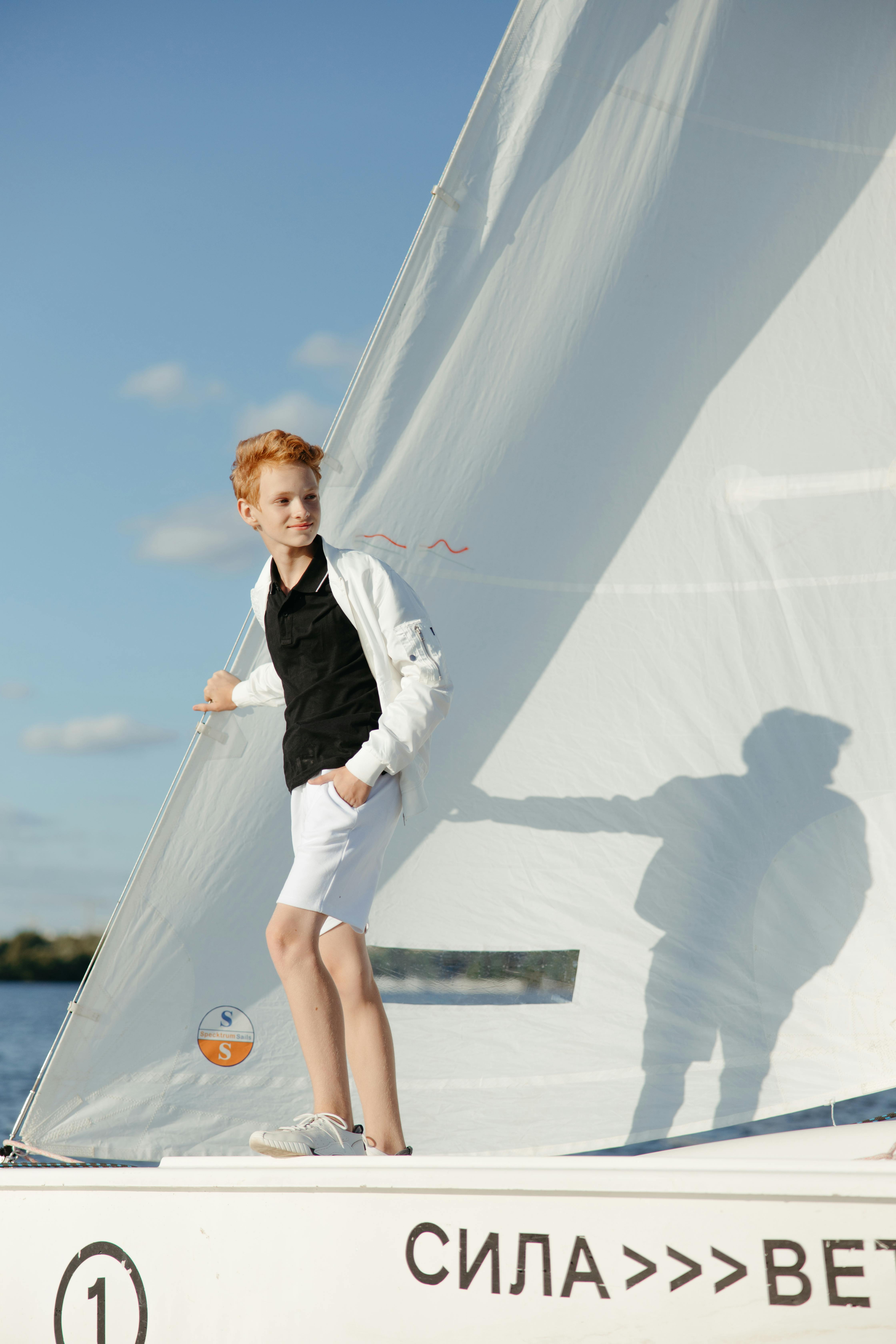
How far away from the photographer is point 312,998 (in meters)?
2.13

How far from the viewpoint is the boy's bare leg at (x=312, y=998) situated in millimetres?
2115

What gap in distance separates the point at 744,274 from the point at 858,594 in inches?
40.4

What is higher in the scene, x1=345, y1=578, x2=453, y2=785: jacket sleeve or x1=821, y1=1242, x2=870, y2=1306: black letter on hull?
x1=345, y1=578, x2=453, y2=785: jacket sleeve

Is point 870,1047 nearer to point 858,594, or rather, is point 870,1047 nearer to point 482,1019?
point 482,1019

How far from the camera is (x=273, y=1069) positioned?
9.53 feet

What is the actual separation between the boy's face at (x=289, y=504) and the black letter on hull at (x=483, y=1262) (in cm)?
137

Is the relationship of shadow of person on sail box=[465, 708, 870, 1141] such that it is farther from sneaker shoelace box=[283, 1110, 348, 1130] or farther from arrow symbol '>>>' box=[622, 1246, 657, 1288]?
arrow symbol '>>>' box=[622, 1246, 657, 1288]

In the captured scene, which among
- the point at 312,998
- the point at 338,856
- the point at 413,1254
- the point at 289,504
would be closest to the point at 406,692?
the point at 338,856

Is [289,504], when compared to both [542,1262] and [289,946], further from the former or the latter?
[542,1262]

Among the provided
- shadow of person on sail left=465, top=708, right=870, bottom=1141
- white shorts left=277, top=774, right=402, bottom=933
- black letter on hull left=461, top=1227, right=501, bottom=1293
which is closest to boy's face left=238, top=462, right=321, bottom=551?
white shorts left=277, top=774, right=402, bottom=933

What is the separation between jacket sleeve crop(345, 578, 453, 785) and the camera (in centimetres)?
213

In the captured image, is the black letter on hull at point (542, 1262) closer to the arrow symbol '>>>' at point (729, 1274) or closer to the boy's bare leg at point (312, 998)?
the arrow symbol '>>>' at point (729, 1274)

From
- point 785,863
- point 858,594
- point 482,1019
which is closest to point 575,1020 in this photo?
point 482,1019

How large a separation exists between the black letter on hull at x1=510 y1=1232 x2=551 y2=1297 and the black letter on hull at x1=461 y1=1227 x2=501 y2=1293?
3 cm
